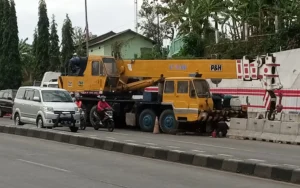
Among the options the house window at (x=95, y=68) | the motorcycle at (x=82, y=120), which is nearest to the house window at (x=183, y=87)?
the motorcycle at (x=82, y=120)

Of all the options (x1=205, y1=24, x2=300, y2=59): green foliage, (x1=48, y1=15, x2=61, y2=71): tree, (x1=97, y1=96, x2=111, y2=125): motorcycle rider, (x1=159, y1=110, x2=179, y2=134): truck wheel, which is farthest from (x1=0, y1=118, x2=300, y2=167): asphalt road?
(x1=48, y1=15, x2=61, y2=71): tree

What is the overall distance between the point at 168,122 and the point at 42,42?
39871 mm

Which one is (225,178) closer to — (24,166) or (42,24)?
(24,166)

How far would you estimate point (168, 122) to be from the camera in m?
23.7

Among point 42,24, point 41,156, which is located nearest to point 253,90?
point 41,156

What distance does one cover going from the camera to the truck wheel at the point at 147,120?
24630mm

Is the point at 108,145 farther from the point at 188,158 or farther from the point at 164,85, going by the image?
the point at 164,85

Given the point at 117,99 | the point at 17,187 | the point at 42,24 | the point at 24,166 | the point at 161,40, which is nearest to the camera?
the point at 17,187

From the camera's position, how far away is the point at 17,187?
9.65 meters

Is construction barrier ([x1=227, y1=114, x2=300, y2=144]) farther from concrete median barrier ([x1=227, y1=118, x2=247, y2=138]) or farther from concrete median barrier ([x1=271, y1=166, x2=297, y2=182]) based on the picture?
concrete median barrier ([x1=271, y1=166, x2=297, y2=182])

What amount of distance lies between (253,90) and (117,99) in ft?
26.3

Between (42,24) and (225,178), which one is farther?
(42,24)

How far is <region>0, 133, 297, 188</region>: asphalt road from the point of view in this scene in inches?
403

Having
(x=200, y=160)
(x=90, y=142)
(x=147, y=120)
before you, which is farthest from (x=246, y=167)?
(x=147, y=120)
